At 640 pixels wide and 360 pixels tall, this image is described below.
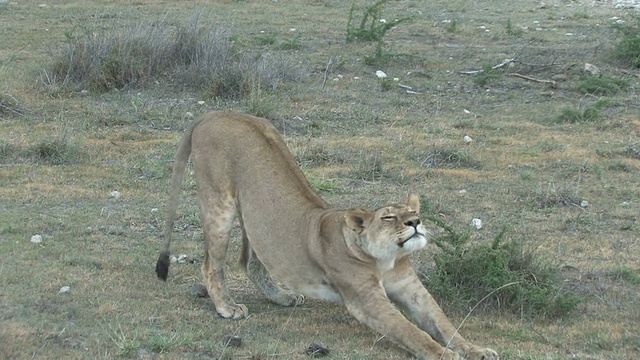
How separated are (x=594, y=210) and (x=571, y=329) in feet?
10.1

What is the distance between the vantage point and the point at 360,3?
76.0 feet

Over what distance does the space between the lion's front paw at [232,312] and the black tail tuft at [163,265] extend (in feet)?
2.20

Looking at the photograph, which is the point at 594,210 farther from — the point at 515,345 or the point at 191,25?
the point at 191,25

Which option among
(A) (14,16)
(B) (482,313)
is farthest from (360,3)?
(B) (482,313)

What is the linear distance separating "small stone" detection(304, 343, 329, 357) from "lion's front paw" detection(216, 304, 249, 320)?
0.82 metres

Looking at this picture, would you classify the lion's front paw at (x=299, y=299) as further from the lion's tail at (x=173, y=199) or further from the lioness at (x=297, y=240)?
the lion's tail at (x=173, y=199)

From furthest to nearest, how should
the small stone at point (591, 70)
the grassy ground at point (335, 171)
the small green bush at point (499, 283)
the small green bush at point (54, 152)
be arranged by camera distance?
1. the small stone at point (591, 70)
2. the small green bush at point (54, 152)
3. the small green bush at point (499, 283)
4. the grassy ground at point (335, 171)

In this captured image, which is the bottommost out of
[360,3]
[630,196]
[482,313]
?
[360,3]

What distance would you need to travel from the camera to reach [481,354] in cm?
552

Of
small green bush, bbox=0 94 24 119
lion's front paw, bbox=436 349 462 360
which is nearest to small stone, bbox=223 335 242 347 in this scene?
lion's front paw, bbox=436 349 462 360

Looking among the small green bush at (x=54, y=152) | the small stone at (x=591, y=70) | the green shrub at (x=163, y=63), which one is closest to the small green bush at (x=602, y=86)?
the small stone at (x=591, y=70)

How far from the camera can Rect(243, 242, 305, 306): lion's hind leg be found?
266 inches

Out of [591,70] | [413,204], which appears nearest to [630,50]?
[591,70]

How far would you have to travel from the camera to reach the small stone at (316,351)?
5.54 m
